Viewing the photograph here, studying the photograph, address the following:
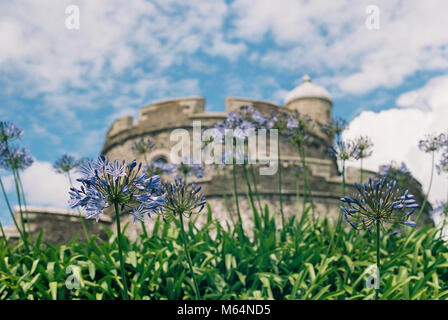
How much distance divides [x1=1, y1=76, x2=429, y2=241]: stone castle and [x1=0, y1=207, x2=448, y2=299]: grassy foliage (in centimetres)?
112

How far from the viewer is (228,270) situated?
5371 millimetres

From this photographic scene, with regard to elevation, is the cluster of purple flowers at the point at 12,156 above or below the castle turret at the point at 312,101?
below

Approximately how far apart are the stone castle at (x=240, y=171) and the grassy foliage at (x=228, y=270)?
1124mm

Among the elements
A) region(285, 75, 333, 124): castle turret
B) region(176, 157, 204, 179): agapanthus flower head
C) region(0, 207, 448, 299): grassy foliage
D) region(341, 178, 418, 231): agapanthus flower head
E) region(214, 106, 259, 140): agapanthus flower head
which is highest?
region(285, 75, 333, 124): castle turret

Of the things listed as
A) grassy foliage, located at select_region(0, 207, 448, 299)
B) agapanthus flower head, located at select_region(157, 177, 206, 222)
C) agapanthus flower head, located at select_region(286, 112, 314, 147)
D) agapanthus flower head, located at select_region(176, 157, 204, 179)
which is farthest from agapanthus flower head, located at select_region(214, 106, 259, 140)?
agapanthus flower head, located at select_region(157, 177, 206, 222)

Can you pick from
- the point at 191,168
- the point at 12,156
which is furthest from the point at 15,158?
the point at 191,168

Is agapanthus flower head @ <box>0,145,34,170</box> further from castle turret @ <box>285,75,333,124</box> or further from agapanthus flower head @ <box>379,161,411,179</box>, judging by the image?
castle turret @ <box>285,75,333,124</box>

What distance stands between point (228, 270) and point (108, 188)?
2.99 m

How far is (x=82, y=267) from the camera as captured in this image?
17.4 ft

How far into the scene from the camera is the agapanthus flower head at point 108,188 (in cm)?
267

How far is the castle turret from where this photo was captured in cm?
2150

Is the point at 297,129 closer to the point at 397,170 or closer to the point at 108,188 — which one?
the point at 397,170

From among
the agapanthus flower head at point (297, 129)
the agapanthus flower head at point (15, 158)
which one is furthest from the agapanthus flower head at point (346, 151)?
the agapanthus flower head at point (15, 158)

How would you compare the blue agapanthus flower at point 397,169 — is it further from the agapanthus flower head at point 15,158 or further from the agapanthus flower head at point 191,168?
the agapanthus flower head at point 15,158
